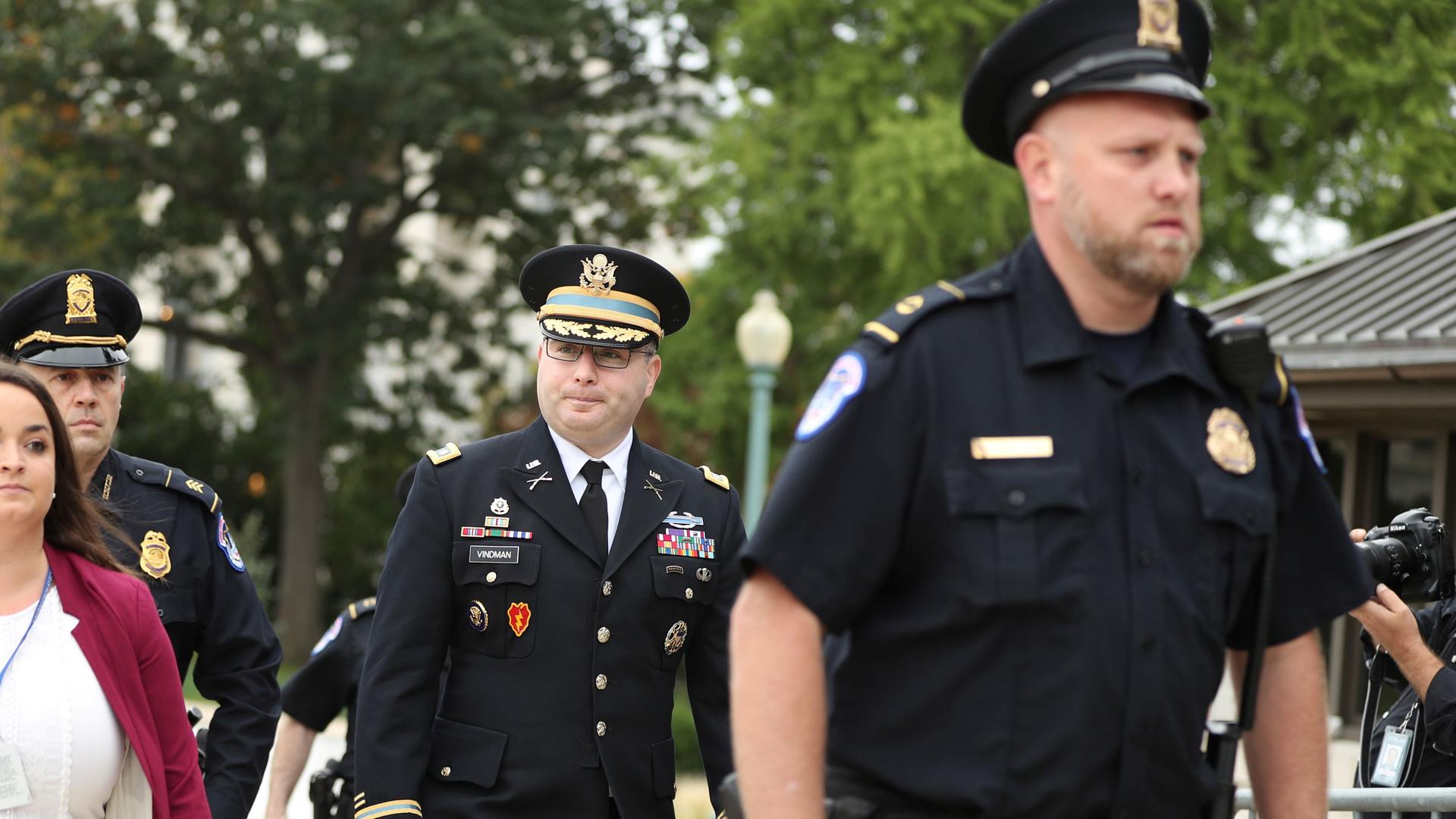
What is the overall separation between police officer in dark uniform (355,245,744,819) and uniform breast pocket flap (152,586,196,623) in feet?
2.66

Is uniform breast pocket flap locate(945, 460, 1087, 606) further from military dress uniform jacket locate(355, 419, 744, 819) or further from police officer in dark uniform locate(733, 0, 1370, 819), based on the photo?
military dress uniform jacket locate(355, 419, 744, 819)

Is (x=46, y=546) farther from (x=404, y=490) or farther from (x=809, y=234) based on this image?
(x=809, y=234)

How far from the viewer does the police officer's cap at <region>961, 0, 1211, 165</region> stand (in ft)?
8.50

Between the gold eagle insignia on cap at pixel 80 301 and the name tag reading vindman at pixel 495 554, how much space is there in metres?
1.47

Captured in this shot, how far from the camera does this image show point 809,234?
21.3 m

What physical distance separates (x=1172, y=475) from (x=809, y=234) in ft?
61.8

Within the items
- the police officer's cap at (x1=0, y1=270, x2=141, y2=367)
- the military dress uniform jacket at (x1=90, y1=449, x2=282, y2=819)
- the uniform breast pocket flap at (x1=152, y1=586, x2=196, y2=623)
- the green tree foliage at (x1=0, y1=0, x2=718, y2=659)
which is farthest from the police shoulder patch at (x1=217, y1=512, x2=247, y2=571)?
the green tree foliage at (x1=0, y1=0, x2=718, y2=659)

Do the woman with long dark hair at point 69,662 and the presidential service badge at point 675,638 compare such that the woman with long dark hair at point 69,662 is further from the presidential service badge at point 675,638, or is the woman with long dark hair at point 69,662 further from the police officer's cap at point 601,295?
the police officer's cap at point 601,295

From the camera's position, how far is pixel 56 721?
3.61 m

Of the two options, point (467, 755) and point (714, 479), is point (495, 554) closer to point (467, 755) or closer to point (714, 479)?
point (467, 755)

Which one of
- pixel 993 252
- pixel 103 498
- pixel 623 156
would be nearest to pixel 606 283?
pixel 103 498

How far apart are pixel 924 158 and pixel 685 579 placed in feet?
47.3

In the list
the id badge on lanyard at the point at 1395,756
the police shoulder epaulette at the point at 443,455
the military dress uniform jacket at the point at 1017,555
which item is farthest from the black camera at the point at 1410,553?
the police shoulder epaulette at the point at 443,455

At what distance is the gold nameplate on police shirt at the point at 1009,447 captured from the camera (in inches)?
101
